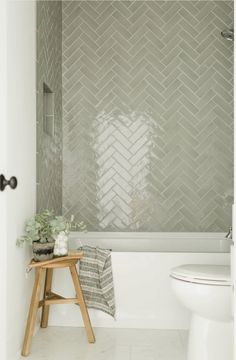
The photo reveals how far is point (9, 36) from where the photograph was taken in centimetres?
228

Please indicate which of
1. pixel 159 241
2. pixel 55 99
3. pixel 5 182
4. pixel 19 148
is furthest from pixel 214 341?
pixel 55 99

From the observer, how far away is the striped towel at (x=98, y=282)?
114 inches

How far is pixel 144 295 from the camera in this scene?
9.70 feet

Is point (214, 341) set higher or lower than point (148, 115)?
lower

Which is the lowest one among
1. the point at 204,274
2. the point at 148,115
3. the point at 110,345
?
the point at 110,345

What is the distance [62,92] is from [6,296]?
2456 mm

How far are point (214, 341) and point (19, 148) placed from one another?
1508 millimetres

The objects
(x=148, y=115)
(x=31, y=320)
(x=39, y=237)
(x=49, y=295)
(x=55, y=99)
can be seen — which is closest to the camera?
(x=31, y=320)

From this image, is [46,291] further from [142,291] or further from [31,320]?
[142,291]

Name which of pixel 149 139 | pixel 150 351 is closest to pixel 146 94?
pixel 149 139

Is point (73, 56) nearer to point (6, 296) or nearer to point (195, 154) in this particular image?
point (195, 154)

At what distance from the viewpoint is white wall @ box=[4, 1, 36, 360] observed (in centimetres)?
230

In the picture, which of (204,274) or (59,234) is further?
(59,234)

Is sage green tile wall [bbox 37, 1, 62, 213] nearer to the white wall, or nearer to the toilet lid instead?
the white wall
